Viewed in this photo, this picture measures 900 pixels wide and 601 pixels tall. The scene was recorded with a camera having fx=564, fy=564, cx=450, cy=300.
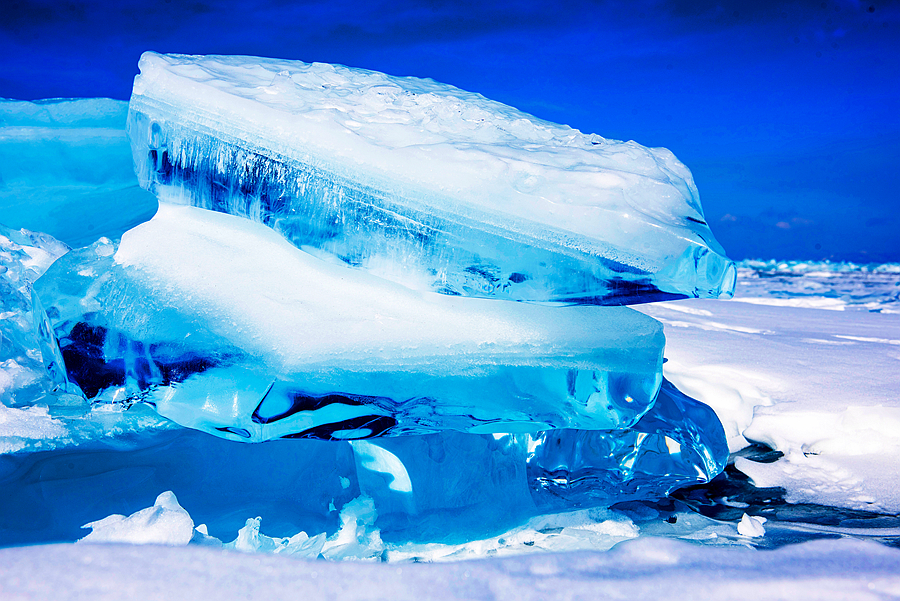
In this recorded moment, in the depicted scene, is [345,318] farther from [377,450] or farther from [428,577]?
[428,577]

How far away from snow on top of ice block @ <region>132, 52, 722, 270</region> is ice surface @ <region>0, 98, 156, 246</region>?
2.83 feet

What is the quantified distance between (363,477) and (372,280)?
0.42 m

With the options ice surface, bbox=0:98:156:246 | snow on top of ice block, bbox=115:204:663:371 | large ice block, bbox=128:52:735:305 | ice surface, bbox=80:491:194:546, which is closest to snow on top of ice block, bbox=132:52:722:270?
large ice block, bbox=128:52:735:305

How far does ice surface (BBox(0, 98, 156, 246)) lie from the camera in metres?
1.94

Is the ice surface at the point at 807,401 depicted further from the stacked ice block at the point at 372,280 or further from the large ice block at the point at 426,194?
the large ice block at the point at 426,194

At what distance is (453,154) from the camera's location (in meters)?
1.04

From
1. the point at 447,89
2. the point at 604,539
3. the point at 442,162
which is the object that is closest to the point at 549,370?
the point at 604,539

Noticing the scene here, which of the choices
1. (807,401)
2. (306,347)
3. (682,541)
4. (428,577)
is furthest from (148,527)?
(807,401)

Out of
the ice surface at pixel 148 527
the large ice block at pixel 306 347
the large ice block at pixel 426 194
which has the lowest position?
the ice surface at pixel 148 527

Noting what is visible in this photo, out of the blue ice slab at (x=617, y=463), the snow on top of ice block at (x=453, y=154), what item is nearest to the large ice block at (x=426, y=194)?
the snow on top of ice block at (x=453, y=154)

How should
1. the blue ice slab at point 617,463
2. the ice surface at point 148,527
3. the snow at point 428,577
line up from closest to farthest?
the snow at point 428,577 < the ice surface at point 148,527 < the blue ice slab at point 617,463

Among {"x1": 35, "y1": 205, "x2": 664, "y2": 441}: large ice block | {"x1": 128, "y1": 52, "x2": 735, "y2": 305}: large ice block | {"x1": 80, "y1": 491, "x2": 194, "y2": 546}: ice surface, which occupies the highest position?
{"x1": 128, "y1": 52, "x2": 735, "y2": 305}: large ice block

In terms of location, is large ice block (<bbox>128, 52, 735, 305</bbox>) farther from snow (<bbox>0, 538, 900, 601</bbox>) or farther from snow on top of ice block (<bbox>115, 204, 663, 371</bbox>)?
snow (<bbox>0, 538, 900, 601</bbox>)

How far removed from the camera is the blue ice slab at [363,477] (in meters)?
1.06
